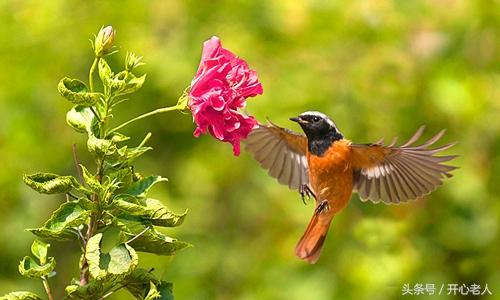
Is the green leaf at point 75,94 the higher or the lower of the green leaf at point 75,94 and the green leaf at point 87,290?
the higher

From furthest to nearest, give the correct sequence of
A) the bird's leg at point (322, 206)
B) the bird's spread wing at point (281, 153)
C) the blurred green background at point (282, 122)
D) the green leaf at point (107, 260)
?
the blurred green background at point (282, 122) < the bird's spread wing at point (281, 153) < the bird's leg at point (322, 206) < the green leaf at point (107, 260)

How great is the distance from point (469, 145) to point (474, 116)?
0.15m

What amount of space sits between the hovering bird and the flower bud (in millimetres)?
1145

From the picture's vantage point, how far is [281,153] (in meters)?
3.00

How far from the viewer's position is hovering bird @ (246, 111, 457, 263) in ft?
8.79

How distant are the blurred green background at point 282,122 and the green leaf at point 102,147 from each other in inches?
111

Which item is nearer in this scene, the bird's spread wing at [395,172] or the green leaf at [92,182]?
the green leaf at [92,182]

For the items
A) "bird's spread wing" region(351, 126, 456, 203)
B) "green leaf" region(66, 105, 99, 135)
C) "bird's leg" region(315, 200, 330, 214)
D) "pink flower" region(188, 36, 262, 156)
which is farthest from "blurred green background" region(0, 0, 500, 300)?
"green leaf" region(66, 105, 99, 135)

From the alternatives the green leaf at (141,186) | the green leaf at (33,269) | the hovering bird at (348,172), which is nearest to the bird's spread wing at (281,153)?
the hovering bird at (348,172)

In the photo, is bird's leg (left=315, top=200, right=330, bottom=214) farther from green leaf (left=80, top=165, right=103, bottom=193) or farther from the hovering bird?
green leaf (left=80, top=165, right=103, bottom=193)

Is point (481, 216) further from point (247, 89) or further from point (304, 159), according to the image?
point (247, 89)

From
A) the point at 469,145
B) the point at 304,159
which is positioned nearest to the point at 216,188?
the point at 469,145

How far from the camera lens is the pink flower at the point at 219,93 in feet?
5.44

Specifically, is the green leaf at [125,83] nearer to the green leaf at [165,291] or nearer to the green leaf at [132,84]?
the green leaf at [132,84]
